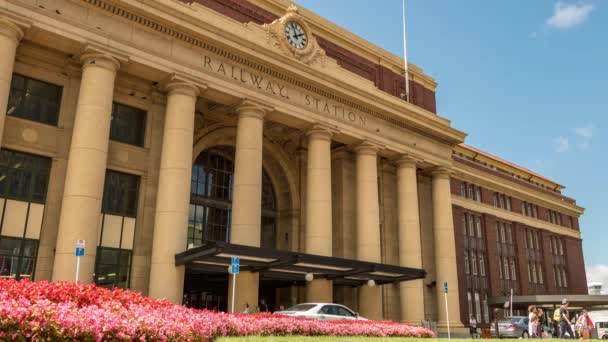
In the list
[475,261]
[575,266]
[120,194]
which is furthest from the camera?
[575,266]

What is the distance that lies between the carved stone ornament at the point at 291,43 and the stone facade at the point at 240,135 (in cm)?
12

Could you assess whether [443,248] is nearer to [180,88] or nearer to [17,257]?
[180,88]

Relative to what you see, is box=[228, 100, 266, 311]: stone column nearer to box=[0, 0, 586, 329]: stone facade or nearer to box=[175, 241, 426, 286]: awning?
box=[0, 0, 586, 329]: stone facade

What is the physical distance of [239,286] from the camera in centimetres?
2556

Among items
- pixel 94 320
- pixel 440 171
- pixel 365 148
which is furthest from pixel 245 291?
pixel 440 171

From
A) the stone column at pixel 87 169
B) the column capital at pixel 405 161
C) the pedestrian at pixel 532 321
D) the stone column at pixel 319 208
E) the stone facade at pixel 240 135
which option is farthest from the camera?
the column capital at pixel 405 161

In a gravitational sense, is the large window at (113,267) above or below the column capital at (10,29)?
below

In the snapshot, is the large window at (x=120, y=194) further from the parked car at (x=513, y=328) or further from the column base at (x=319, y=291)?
the parked car at (x=513, y=328)

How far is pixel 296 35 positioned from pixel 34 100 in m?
15.2

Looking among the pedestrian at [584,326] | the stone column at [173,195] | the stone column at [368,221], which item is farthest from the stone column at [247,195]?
the pedestrian at [584,326]

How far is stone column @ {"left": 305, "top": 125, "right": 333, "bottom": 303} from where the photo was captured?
1129 inches

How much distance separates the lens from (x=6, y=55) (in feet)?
66.0

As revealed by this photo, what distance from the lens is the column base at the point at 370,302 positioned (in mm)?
30781

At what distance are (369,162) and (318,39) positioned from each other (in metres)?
9.07
